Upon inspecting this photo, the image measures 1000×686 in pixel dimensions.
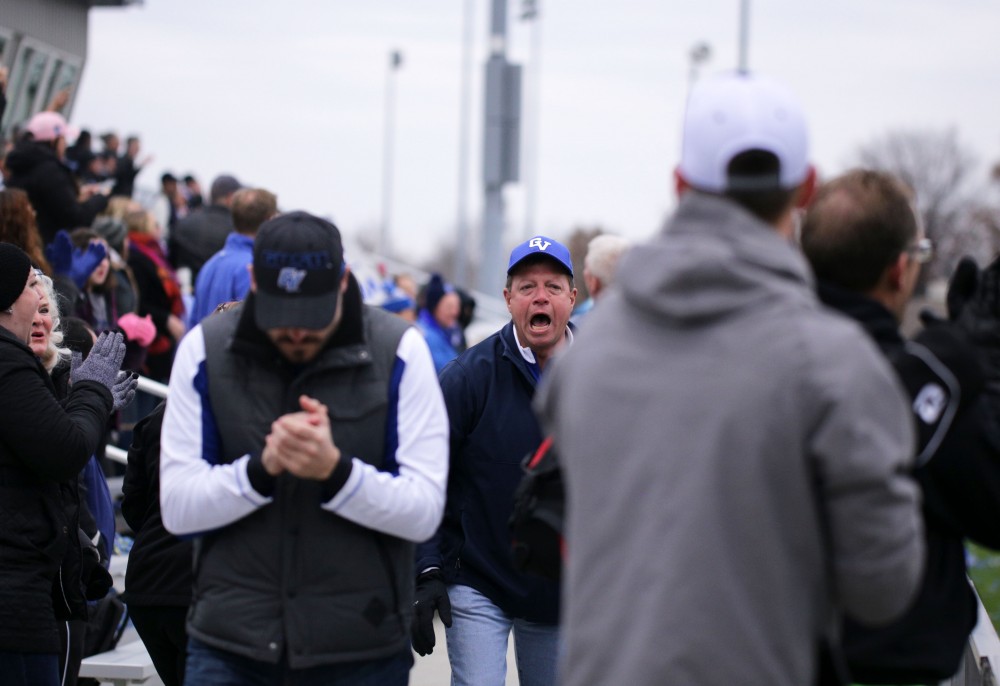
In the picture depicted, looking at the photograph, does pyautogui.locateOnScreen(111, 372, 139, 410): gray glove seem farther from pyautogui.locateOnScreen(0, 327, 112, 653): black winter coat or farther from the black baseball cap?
the black baseball cap

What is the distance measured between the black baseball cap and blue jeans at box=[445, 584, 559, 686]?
187 cm

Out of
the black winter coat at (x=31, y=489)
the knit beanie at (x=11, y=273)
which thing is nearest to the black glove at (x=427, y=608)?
the black winter coat at (x=31, y=489)

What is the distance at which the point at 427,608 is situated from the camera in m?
4.89

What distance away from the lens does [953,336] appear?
3037mm

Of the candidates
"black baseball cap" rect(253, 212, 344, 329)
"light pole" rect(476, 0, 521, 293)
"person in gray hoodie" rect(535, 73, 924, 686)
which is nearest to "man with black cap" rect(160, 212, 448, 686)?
"black baseball cap" rect(253, 212, 344, 329)

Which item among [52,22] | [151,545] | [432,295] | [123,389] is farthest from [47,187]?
[52,22]

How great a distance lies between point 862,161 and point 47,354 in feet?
234

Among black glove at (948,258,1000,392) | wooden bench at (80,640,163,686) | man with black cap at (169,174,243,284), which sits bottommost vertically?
wooden bench at (80,640,163,686)

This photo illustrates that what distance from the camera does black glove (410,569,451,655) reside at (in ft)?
15.5

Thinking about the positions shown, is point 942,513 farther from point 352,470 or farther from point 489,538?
point 489,538

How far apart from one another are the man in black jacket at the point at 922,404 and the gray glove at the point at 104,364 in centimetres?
302

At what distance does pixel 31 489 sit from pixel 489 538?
1.61 meters

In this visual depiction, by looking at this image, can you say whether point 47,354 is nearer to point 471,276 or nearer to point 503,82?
point 503,82

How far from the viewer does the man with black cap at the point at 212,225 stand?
11492 millimetres
